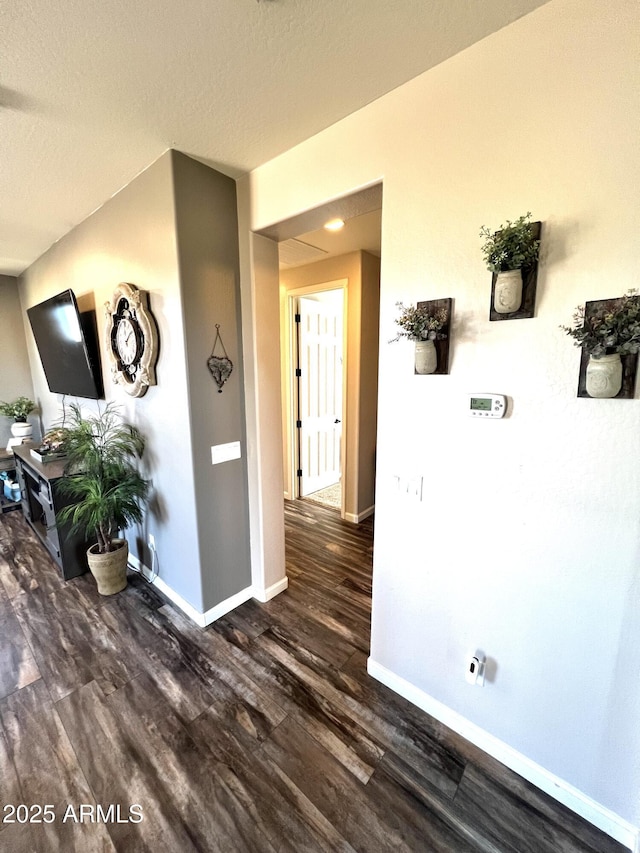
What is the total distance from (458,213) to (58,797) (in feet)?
8.40

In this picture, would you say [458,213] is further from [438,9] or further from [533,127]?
[438,9]

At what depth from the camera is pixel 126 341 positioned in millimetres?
2174

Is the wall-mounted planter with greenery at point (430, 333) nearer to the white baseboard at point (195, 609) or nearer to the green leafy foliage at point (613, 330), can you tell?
the green leafy foliage at point (613, 330)

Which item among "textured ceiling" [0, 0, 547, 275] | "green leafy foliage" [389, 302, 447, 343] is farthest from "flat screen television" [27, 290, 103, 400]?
"green leafy foliage" [389, 302, 447, 343]

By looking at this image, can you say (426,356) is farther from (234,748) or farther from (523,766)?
(234,748)

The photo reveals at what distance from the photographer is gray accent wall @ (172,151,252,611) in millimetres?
1797

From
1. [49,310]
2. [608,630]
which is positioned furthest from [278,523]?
[49,310]

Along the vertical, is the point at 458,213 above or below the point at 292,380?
above

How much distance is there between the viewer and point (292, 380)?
3838 mm

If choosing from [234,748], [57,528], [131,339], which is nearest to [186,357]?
[131,339]

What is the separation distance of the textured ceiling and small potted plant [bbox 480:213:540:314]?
0.64 m

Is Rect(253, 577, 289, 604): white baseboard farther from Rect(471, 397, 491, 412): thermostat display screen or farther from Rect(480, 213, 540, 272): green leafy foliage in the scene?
Rect(480, 213, 540, 272): green leafy foliage

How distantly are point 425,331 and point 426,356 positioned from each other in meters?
0.09

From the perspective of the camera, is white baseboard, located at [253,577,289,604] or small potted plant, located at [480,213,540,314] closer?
small potted plant, located at [480,213,540,314]
